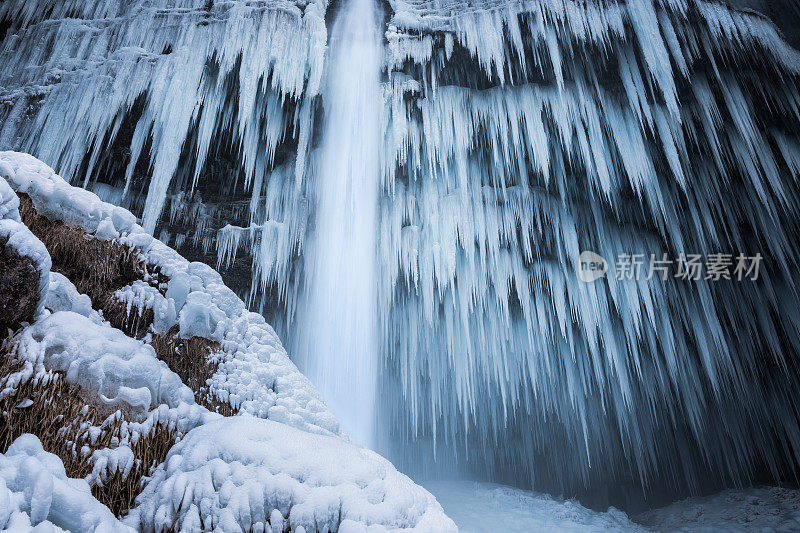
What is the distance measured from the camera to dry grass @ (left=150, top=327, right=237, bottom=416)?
2.19 metres

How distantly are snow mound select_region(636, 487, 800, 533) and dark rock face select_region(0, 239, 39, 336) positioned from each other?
410 inches

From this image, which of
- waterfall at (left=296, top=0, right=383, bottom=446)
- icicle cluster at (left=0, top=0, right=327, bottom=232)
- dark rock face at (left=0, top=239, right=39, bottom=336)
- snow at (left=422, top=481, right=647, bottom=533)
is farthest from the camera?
snow at (left=422, top=481, right=647, bottom=533)

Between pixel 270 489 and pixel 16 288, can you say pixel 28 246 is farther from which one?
pixel 270 489

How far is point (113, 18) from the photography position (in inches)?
219

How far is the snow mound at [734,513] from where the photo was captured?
7023 mm

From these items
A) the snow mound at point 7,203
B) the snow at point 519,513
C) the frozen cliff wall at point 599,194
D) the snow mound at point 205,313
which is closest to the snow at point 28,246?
the snow mound at point 7,203

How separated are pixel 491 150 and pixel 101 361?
19.4 ft

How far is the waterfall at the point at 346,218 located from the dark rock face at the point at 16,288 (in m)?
5.01

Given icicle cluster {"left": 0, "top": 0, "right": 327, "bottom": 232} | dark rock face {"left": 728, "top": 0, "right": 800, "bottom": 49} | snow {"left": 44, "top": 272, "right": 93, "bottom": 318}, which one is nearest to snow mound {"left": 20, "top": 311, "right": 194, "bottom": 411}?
snow {"left": 44, "top": 272, "right": 93, "bottom": 318}

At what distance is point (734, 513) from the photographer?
7812 millimetres

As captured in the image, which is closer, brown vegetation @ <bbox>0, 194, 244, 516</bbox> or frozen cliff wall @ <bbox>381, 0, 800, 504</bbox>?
brown vegetation @ <bbox>0, 194, 244, 516</bbox>

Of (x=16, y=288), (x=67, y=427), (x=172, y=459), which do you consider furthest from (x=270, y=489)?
(x=16, y=288)

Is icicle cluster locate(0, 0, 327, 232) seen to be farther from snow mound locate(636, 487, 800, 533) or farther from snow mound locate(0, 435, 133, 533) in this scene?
snow mound locate(636, 487, 800, 533)

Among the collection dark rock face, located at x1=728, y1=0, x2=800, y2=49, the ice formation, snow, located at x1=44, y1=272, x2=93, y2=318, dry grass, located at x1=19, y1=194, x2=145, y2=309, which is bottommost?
the ice formation
